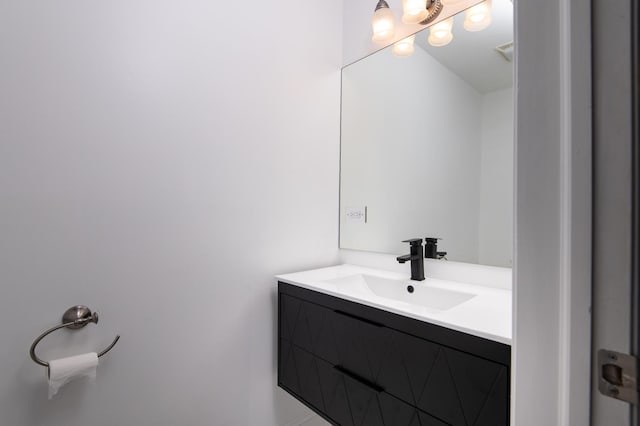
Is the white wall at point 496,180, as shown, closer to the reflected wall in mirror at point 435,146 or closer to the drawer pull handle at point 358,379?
the reflected wall in mirror at point 435,146

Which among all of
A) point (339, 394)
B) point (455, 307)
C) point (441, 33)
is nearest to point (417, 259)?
point (455, 307)

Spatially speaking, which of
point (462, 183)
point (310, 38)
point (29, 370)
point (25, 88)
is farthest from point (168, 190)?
point (462, 183)

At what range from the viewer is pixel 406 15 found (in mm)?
1369

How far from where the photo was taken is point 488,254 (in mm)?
1227

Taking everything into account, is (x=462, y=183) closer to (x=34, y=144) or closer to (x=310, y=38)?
(x=310, y=38)

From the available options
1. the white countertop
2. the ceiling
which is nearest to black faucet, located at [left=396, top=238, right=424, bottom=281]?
the white countertop

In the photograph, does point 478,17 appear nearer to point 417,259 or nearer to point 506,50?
point 506,50

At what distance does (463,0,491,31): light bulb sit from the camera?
48.1 inches

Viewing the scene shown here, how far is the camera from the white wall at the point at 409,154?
132 centimetres

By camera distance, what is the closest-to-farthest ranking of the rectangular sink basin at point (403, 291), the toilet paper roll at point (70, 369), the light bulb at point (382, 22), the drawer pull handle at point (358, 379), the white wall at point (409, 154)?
the toilet paper roll at point (70, 369), the drawer pull handle at point (358, 379), the rectangular sink basin at point (403, 291), the white wall at point (409, 154), the light bulb at point (382, 22)

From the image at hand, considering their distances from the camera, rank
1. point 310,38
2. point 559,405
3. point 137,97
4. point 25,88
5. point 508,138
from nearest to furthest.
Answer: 1. point 559,405
2. point 25,88
3. point 137,97
4. point 508,138
5. point 310,38

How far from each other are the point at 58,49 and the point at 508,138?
1572 millimetres

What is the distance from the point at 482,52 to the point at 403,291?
1061 mm

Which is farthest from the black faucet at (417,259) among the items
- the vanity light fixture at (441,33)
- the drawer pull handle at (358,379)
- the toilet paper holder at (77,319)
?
the toilet paper holder at (77,319)
